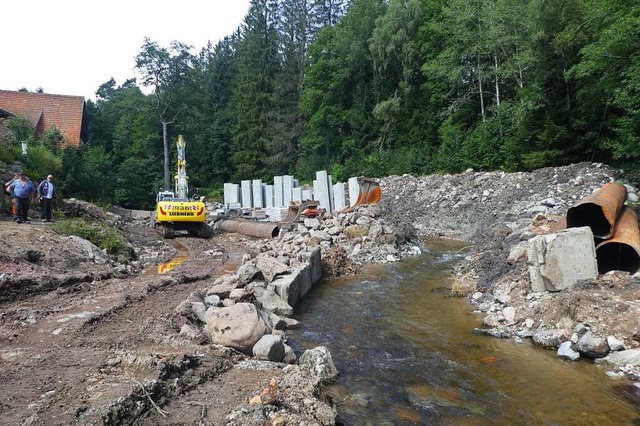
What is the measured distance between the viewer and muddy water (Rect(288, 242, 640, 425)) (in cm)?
401

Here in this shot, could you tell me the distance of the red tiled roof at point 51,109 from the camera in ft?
94.5

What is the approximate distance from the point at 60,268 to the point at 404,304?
6.85m

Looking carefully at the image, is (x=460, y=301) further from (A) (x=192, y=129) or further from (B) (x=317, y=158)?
(A) (x=192, y=129)

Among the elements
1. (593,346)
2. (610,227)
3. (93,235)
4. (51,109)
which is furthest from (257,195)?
(593,346)

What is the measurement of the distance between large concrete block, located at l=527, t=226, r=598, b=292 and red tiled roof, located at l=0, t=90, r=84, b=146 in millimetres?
29956

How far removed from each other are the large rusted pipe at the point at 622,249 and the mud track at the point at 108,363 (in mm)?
5626

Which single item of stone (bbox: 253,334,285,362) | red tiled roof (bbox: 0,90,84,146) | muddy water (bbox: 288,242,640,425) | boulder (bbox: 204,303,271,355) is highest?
red tiled roof (bbox: 0,90,84,146)

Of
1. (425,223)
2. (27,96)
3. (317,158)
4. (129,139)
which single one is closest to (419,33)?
(317,158)

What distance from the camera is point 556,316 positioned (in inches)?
228

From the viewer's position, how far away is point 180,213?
15969mm

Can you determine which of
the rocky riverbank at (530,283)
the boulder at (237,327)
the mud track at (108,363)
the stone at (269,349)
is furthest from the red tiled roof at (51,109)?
the stone at (269,349)

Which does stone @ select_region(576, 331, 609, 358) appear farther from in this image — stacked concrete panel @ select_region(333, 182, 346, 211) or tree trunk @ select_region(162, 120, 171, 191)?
tree trunk @ select_region(162, 120, 171, 191)

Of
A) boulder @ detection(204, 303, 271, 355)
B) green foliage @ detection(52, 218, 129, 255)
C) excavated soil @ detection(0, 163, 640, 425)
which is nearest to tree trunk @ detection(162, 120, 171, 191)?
excavated soil @ detection(0, 163, 640, 425)

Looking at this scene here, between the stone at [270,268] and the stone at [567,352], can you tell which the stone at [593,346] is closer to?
the stone at [567,352]
